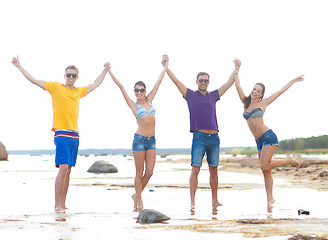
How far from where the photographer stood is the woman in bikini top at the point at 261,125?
8.16 meters

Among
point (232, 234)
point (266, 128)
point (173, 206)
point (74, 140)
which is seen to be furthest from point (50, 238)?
point (266, 128)

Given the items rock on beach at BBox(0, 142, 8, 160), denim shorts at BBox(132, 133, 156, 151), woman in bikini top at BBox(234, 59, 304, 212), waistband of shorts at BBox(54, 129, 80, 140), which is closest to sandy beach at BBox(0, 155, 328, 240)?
woman in bikini top at BBox(234, 59, 304, 212)

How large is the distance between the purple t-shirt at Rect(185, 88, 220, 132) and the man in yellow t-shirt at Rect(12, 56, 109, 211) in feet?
6.47

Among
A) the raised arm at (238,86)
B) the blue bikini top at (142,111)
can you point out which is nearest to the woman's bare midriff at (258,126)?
the raised arm at (238,86)

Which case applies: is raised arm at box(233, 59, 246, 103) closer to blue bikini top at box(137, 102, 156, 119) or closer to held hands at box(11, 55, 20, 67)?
blue bikini top at box(137, 102, 156, 119)

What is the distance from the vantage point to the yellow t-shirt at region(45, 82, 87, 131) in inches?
300

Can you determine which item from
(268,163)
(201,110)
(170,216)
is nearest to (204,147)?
(201,110)

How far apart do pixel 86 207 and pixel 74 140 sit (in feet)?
4.03

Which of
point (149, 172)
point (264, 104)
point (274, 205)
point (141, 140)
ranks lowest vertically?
point (274, 205)

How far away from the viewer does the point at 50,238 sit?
4891 mm

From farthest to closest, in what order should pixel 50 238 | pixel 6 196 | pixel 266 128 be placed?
pixel 6 196
pixel 266 128
pixel 50 238

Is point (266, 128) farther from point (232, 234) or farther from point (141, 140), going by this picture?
point (232, 234)

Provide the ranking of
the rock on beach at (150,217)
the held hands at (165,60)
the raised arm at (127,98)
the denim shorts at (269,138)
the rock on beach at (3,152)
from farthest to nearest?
the rock on beach at (3,152) < the held hands at (165,60) < the denim shorts at (269,138) < the raised arm at (127,98) < the rock on beach at (150,217)

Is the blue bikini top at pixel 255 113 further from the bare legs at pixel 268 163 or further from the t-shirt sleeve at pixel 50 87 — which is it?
the t-shirt sleeve at pixel 50 87
